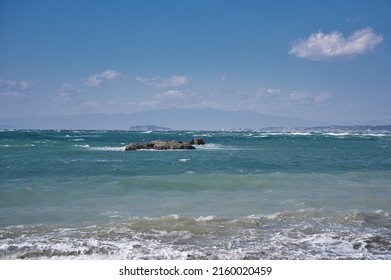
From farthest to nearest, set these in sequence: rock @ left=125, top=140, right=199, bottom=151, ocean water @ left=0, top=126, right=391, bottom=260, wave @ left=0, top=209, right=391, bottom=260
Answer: rock @ left=125, top=140, right=199, bottom=151, ocean water @ left=0, top=126, right=391, bottom=260, wave @ left=0, top=209, right=391, bottom=260

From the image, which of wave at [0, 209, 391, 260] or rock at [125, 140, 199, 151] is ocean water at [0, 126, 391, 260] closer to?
wave at [0, 209, 391, 260]

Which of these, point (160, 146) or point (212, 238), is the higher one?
point (160, 146)

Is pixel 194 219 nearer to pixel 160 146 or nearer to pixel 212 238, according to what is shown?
pixel 212 238

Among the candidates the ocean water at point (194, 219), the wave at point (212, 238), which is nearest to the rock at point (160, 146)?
the ocean water at point (194, 219)

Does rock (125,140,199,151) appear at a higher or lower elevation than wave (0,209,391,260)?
higher

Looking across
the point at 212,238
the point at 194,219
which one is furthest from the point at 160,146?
the point at 212,238

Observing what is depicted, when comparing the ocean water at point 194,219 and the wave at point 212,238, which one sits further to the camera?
the ocean water at point 194,219

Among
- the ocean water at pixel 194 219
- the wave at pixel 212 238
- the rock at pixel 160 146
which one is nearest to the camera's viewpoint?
the wave at pixel 212 238

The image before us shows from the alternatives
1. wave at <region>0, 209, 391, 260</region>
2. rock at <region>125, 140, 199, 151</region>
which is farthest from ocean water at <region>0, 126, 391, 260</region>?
rock at <region>125, 140, 199, 151</region>

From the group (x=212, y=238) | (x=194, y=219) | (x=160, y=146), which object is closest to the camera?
(x=212, y=238)

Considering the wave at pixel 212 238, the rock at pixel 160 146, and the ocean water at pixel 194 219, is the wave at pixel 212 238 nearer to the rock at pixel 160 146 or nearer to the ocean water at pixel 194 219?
the ocean water at pixel 194 219

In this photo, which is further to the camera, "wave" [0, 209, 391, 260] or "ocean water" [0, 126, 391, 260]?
"ocean water" [0, 126, 391, 260]

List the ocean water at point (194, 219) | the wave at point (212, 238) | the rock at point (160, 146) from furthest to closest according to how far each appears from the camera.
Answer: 1. the rock at point (160, 146)
2. the ocean water at point (194, 219)
3. the wave at point (212, 238)

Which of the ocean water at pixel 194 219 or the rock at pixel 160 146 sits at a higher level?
the rock at pixel 160 146
